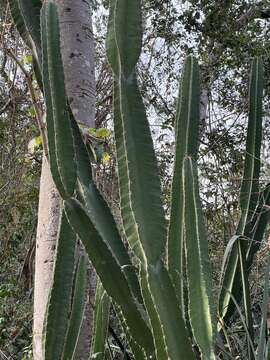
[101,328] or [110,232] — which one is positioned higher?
[110,232]

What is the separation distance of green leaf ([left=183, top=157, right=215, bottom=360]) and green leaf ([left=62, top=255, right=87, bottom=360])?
1.40 feet

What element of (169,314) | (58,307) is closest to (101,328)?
(58,307)

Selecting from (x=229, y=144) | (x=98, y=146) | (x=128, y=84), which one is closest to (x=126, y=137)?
(x=128, y=84)

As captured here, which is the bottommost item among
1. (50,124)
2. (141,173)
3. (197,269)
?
(197,269)

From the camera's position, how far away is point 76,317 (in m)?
1.47

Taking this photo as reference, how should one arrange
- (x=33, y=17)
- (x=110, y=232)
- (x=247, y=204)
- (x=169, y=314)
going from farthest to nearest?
1. (x=247, y=204)
2. (x=33, y=17)
3. (x=110, y=232)
4. (x=169, y=314)

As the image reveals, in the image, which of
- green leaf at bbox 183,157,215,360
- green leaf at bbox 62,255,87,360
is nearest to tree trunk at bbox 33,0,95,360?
green leaf at bbox 62,255,87,360

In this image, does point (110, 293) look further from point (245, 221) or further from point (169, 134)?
point (169, 134)

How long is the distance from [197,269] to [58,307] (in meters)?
0.35

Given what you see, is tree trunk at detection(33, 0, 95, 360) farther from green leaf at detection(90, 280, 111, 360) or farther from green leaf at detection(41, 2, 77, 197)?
green leaf at detection(41, 2, 77, 197)

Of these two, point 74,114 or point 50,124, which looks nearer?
point 50,124

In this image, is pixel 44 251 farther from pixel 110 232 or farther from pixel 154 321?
pixel 154 321

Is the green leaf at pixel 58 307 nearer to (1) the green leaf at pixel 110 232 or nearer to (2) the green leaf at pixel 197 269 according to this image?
(1) the green leaf at pixel 110 232

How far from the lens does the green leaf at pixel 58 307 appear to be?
1.26 metres
